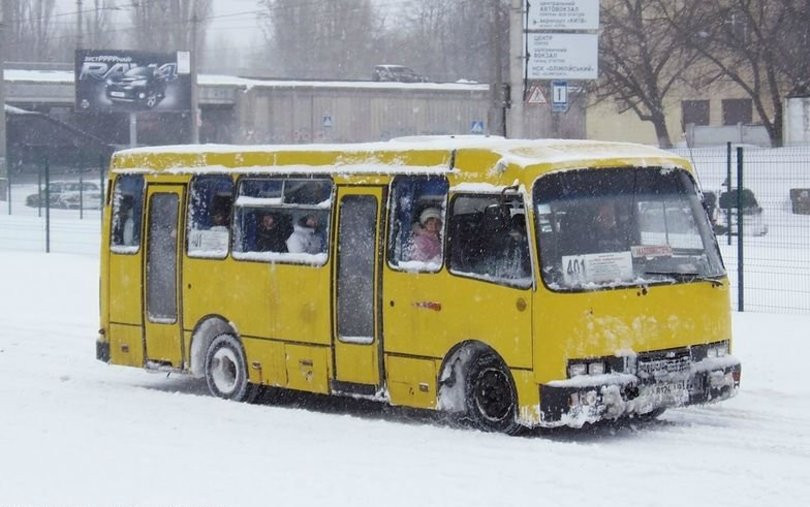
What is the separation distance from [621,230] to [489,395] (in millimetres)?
1596

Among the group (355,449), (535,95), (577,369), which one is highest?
(535,95)

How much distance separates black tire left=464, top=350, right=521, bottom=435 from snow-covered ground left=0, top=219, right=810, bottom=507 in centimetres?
14

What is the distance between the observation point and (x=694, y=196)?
1230 cm

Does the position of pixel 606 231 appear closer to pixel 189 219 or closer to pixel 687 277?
pixel 687 277

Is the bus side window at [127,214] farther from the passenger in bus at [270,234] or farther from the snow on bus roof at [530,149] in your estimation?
the snow on bus roof at [530,149]

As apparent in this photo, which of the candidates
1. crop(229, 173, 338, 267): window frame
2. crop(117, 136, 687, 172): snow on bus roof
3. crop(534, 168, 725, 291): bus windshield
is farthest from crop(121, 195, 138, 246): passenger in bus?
crop(534, 168, 725, 291): bus windshield

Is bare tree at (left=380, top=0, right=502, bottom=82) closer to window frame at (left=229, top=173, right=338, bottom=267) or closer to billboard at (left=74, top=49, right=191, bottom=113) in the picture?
billboard at (left=74, top=49, right=191, bottom=113)

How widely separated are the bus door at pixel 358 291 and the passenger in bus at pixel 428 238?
0.38 m

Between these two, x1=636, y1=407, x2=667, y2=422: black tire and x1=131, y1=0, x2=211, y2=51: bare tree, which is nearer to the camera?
x1=636, y1=407, x2=667, y2=422: black tire

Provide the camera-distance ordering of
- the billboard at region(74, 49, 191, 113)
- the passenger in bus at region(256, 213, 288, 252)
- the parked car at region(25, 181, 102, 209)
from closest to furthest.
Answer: the passenger in bus at region(256, 213, 288, 252), the parked car at region(25, 181, 102, 209), the billboard at region(74, 49, 191, 113)

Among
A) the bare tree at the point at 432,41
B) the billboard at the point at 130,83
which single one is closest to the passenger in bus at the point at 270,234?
the billboard at the point at 130,83

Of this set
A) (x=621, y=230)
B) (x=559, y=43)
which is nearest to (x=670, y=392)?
(x=621, y=230)

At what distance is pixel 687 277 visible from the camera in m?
11.8

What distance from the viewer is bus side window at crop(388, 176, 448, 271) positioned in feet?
40.2
